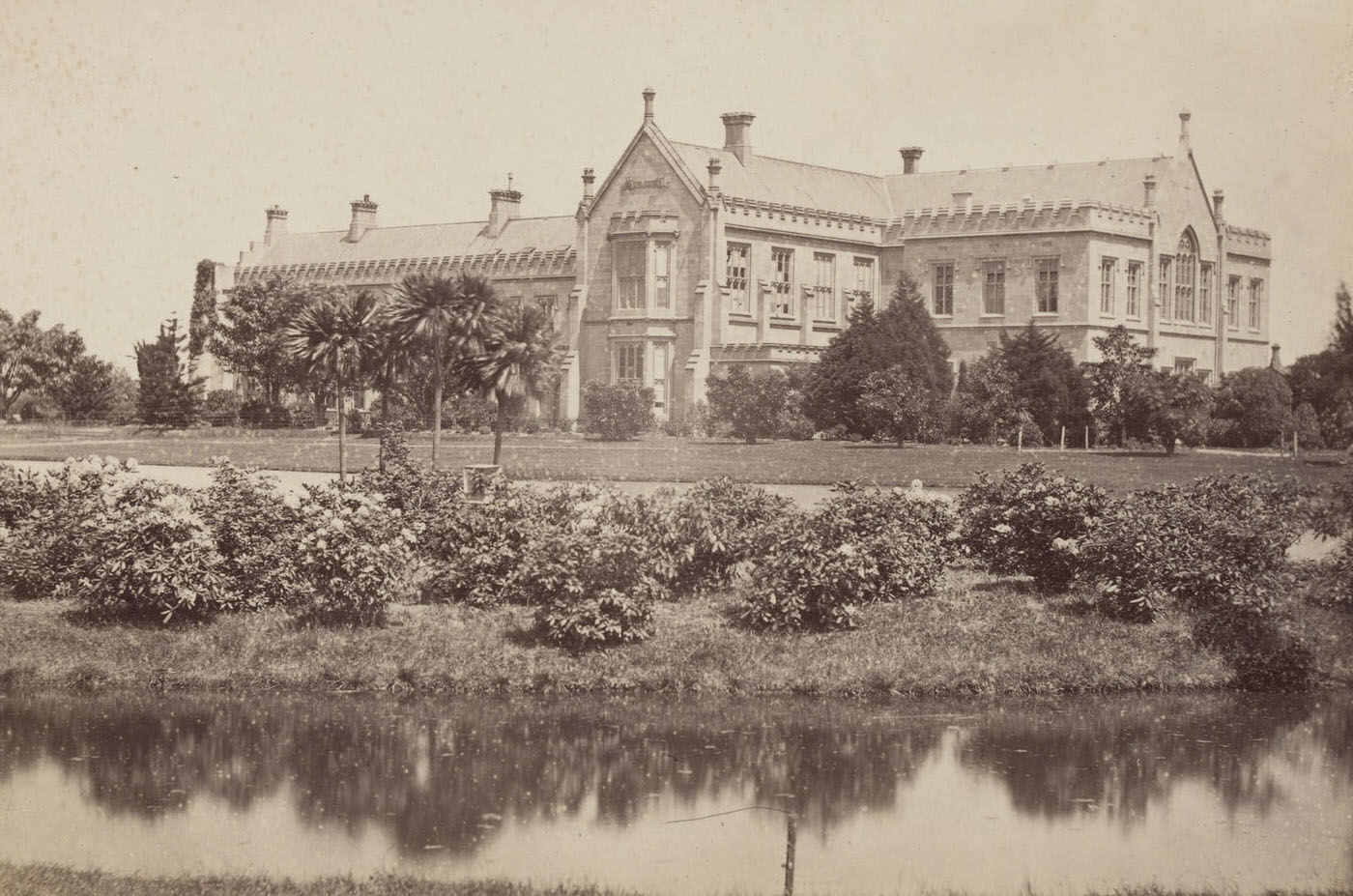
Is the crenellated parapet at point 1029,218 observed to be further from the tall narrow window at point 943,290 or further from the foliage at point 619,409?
the foliage at point 619,409

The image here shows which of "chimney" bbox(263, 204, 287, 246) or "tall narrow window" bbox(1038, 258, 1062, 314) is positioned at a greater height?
"chimney" bbox(263, 204, 287, 246)

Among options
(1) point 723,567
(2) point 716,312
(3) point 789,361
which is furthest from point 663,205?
(1) point 723,567

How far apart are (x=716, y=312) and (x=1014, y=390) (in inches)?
597

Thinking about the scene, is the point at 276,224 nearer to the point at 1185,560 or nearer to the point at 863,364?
the point at 863,364

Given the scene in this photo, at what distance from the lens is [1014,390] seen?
3891 centimetres

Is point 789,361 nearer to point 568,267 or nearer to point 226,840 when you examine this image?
point 568,267

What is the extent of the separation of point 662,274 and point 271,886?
4426 cm

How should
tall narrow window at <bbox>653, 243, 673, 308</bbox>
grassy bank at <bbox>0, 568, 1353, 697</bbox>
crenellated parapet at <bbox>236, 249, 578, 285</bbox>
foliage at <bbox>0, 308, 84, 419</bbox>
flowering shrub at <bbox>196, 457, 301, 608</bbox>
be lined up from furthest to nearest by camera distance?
crenellated parapet at <bbox>236, 249, 578, 285</bbox> → tall narrow window at <bbox>653, 243, 673, 308</bbox> → foliage at <bbox>0, 308, 84, 419</bbox> → flowering shrub at <bbox>196, 457, 301, 608</bbox> → grassy bank at <bbox>0, 568, 1353, 697</bbox>

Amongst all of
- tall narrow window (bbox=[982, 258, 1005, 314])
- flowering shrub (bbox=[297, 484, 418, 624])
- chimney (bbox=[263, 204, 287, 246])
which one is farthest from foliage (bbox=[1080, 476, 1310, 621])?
chimney (bbox=[263, 204, 287, 246])

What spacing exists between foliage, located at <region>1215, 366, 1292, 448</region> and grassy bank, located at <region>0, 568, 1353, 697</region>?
2191 centimetres

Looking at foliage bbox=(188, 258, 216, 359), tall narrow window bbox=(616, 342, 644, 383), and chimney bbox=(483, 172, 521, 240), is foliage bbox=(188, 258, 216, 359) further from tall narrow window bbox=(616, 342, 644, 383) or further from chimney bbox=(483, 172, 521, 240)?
tall narrow window bbox=(616, 342, 644, 383)

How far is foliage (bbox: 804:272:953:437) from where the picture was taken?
138 feet

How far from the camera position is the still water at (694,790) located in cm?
1017

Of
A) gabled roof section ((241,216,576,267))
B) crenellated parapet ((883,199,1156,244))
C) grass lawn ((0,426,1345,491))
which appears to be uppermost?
gabled roof section ((241,216,576,267))
